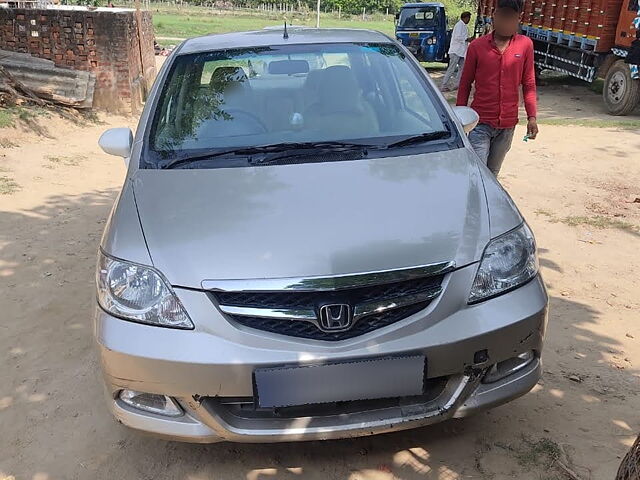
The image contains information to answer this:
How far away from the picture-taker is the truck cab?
18.3m

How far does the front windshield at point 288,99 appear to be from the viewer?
3.07m

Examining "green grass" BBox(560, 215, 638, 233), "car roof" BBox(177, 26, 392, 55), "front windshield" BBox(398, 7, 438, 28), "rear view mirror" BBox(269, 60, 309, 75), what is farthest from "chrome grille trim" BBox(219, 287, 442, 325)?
"front windshield" BBox(398, 7, 438, 28)

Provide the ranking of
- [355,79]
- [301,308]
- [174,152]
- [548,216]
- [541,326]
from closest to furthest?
1. [301,308]
2. [541,326]
3. [174,152]
4. [355,79]
5. [548,216]

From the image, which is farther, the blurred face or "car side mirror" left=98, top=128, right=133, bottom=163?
the blurred face

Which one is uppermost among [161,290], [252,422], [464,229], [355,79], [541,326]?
[355,79]

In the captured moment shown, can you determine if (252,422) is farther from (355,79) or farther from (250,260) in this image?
(355,79)

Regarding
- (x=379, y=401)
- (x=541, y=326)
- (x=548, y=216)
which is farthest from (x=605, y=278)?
(x=379, y=401)

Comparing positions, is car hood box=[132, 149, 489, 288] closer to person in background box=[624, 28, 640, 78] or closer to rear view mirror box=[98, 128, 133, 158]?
rear view mirror box=[98, 128, 133, 158]

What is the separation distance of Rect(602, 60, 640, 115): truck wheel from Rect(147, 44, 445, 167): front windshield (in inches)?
345

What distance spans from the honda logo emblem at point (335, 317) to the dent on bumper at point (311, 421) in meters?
0.34

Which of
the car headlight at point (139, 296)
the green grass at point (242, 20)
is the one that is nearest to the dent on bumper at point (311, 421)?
the car headlight at point (139, 296)

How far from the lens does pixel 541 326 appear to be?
2344 millimetres

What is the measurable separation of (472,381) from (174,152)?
1715 mm

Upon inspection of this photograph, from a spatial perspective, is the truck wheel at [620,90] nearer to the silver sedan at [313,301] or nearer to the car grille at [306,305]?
the silver sedan at [313,301]
